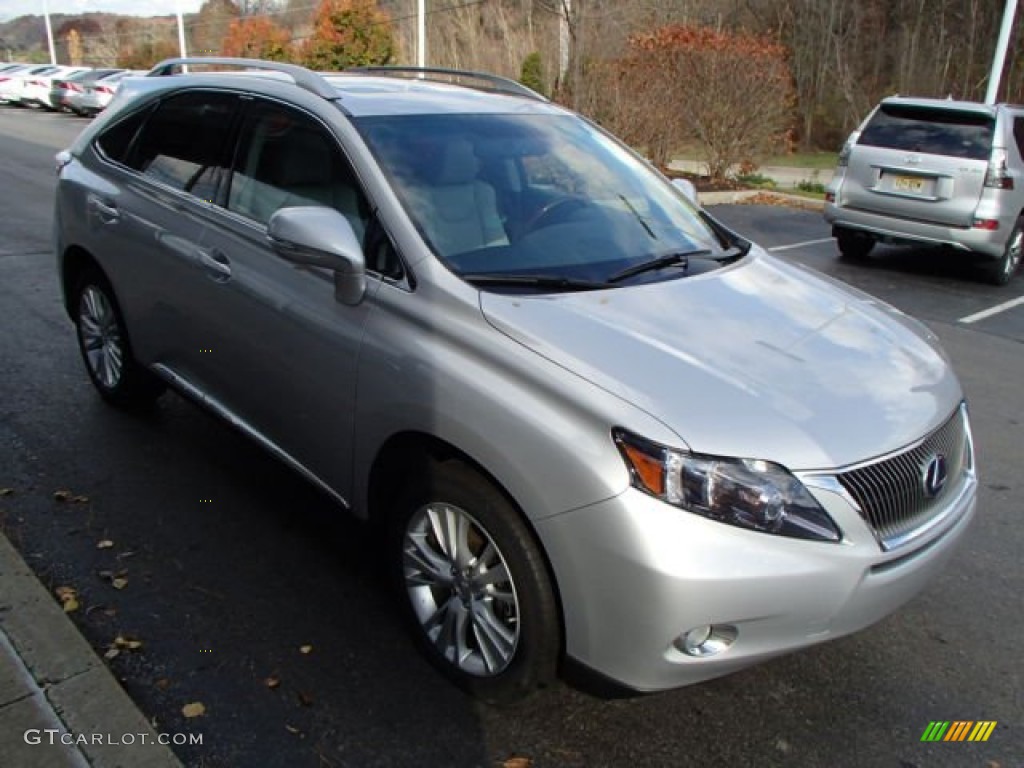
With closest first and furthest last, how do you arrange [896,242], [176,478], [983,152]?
[176,478] → [983,152] → [896,242]

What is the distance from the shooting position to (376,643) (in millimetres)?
2988

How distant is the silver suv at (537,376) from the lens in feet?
7.43

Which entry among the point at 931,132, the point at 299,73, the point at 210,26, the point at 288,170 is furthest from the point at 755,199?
the point at 210,26

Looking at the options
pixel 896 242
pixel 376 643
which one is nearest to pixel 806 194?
pixel 896 242

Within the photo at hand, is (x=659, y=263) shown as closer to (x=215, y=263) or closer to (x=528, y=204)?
(x=528, y=204)

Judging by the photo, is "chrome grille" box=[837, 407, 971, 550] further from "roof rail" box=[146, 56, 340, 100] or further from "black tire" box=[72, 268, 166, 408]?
"black tire" box=[72, 268, 166, 408]

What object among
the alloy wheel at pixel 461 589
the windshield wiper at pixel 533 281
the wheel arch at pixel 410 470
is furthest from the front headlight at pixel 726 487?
the windshield wiper at pixel 533 281

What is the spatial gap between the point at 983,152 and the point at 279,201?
26.0 feet

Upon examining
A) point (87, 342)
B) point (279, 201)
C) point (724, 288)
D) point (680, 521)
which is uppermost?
point (279, 201)

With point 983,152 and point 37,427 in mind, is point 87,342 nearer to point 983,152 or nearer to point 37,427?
point 37,427

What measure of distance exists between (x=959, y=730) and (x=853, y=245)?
8.41m

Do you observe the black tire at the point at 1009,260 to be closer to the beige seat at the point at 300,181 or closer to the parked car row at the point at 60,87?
the beige seat at the point at 300,181

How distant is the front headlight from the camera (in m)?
2.24

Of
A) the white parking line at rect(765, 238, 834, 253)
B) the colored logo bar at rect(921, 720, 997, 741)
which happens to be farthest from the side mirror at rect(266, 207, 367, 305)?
the white parking line at rect(765, 238, 834, 253)
